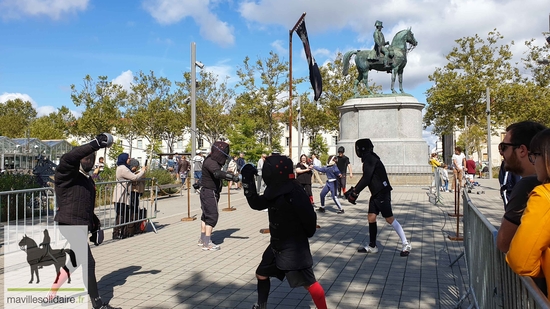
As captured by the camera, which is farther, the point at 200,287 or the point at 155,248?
the point at 155,248

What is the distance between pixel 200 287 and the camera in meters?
5.28

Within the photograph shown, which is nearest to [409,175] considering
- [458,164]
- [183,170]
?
[458,164]

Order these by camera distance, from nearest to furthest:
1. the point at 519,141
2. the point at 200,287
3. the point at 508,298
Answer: the point at 508,298, the point at 519,141, the point at 200,287

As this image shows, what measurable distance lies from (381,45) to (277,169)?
19785 mm

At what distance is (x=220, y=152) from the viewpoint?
7.04m

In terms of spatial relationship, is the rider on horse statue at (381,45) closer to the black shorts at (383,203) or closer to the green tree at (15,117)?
the black shorts at (383,203)

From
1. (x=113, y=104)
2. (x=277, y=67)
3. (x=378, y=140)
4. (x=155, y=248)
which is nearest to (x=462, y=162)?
(x=378, y=140)

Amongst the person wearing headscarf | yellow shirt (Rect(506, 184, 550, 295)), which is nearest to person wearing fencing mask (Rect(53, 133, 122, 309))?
yellow shirt (Rect(506, 184, 550, 295))

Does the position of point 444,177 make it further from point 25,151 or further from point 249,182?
point 25,151

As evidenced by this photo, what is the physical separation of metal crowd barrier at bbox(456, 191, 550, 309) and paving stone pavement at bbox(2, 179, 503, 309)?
0.76 metres

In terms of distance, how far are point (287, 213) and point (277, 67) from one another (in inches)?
1450

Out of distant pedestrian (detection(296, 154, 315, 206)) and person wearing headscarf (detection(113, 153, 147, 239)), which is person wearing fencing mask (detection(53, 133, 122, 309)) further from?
distant pedestrian (detection(296, 154, 315, 206))

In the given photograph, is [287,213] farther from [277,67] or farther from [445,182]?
[277,67]

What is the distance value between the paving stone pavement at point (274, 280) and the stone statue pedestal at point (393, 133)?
10.3 m
